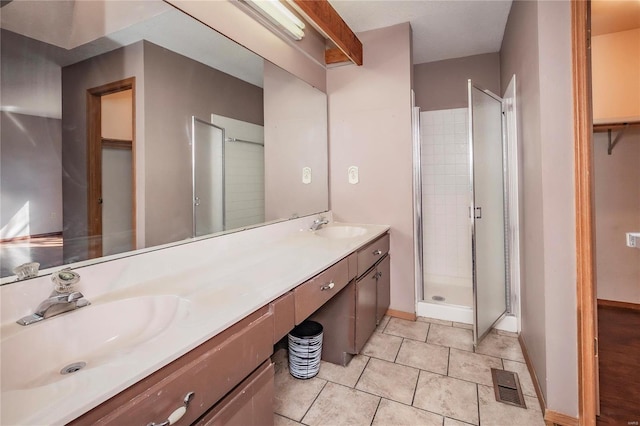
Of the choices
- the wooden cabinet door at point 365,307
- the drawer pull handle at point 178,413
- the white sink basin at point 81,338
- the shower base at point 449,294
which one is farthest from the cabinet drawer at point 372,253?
the drawer pull handle at point 178,413

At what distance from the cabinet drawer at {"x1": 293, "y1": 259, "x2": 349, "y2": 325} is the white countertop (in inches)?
1.9

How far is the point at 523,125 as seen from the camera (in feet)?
6.59

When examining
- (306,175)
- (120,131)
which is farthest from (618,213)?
(120,131)

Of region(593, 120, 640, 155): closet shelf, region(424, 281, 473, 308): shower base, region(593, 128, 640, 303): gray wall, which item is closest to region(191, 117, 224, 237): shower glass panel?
region(424, 281, 473, 308): shower base

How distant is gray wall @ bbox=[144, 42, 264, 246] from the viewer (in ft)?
4.40

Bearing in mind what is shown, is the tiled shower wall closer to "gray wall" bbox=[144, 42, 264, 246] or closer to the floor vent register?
the floor vent register

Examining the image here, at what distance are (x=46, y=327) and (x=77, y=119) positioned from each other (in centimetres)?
70

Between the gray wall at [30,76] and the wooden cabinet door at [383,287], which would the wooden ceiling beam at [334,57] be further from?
the gray wall at [30,76]

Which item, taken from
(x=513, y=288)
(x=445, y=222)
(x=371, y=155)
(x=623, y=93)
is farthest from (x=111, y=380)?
(x=623, y=93)

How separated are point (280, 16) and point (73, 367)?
2.09m

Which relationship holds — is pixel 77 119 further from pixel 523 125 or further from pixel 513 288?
pixel 513 288

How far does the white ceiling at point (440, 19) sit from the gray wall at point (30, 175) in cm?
205

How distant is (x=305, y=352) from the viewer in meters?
1.83

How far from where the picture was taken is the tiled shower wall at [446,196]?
127 inches
